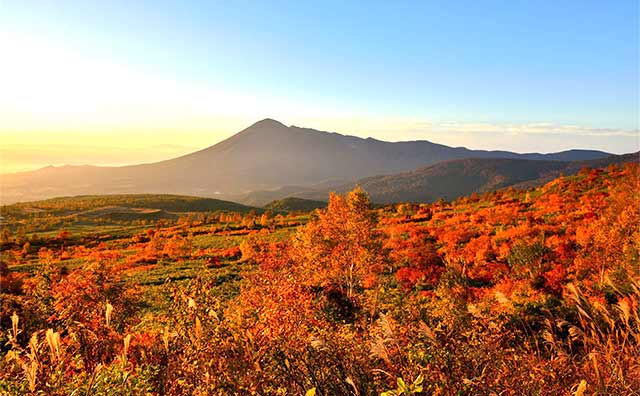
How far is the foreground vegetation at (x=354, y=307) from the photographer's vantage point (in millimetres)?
6312

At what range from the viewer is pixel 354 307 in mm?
23438

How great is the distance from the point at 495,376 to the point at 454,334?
1.55 metres

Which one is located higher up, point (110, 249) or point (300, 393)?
point (300, 393)

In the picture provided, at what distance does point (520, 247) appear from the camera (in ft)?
93.9

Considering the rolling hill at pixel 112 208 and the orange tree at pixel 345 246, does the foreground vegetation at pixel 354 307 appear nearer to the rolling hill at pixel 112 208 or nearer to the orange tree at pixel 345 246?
the orange tree at pixel 345 246

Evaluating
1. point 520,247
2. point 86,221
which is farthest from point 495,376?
point 86,221

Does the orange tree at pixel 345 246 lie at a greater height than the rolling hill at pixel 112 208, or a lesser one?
greater

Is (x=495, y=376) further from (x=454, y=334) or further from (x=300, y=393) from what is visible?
(x=300, y=393)

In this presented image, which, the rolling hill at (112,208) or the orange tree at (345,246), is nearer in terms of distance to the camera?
the orange tree at (345,246)

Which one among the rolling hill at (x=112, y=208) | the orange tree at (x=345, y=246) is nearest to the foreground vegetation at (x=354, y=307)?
the orange tree at (x=345, y=246)

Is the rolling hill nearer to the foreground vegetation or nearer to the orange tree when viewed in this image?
the foreground vegetation

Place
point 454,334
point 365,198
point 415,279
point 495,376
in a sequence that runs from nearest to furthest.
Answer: point 495,376 < point 454,334 < point 365,198 < point 415,279

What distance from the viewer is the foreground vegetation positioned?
6312 mm

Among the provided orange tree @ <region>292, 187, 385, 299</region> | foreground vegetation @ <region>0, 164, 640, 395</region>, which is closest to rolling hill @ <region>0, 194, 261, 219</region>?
foreground vegetation @ <region>0, 164, 640, 395</region>
